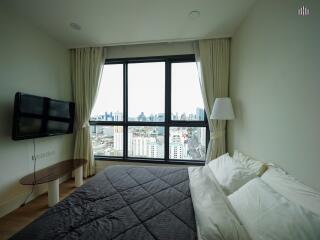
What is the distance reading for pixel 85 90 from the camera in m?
3.28

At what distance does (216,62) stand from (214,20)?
0.71 metres

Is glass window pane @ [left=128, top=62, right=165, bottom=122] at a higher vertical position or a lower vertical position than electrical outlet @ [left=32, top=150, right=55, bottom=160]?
higher

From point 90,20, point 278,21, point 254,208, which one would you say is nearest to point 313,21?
point 278,21

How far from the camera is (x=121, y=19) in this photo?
7.72ft

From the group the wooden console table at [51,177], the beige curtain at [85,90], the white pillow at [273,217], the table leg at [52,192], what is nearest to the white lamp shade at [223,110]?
the white pillow at [273,217]

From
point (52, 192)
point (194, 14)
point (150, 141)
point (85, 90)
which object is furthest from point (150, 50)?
point (52, 192)

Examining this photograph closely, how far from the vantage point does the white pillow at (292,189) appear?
1.00 meters

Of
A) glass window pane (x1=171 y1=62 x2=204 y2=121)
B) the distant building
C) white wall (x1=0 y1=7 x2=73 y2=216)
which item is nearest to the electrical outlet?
white wall (x1=0 y1=7 x2=73 y2=216)

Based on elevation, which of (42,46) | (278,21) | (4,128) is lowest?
(4,128)

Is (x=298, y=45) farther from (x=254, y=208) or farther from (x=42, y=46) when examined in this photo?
(x=42, y=46)

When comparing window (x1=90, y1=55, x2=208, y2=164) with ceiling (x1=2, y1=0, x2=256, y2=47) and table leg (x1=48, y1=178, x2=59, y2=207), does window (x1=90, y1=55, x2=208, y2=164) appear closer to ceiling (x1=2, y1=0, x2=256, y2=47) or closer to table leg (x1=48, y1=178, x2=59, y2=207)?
ceiling (x1=2, y1=0, x2=256, y2=47)

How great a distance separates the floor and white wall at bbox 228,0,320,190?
2.88 metres

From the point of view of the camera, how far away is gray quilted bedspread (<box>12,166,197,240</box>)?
99 centimetres

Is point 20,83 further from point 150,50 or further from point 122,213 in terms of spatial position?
point 122,213
